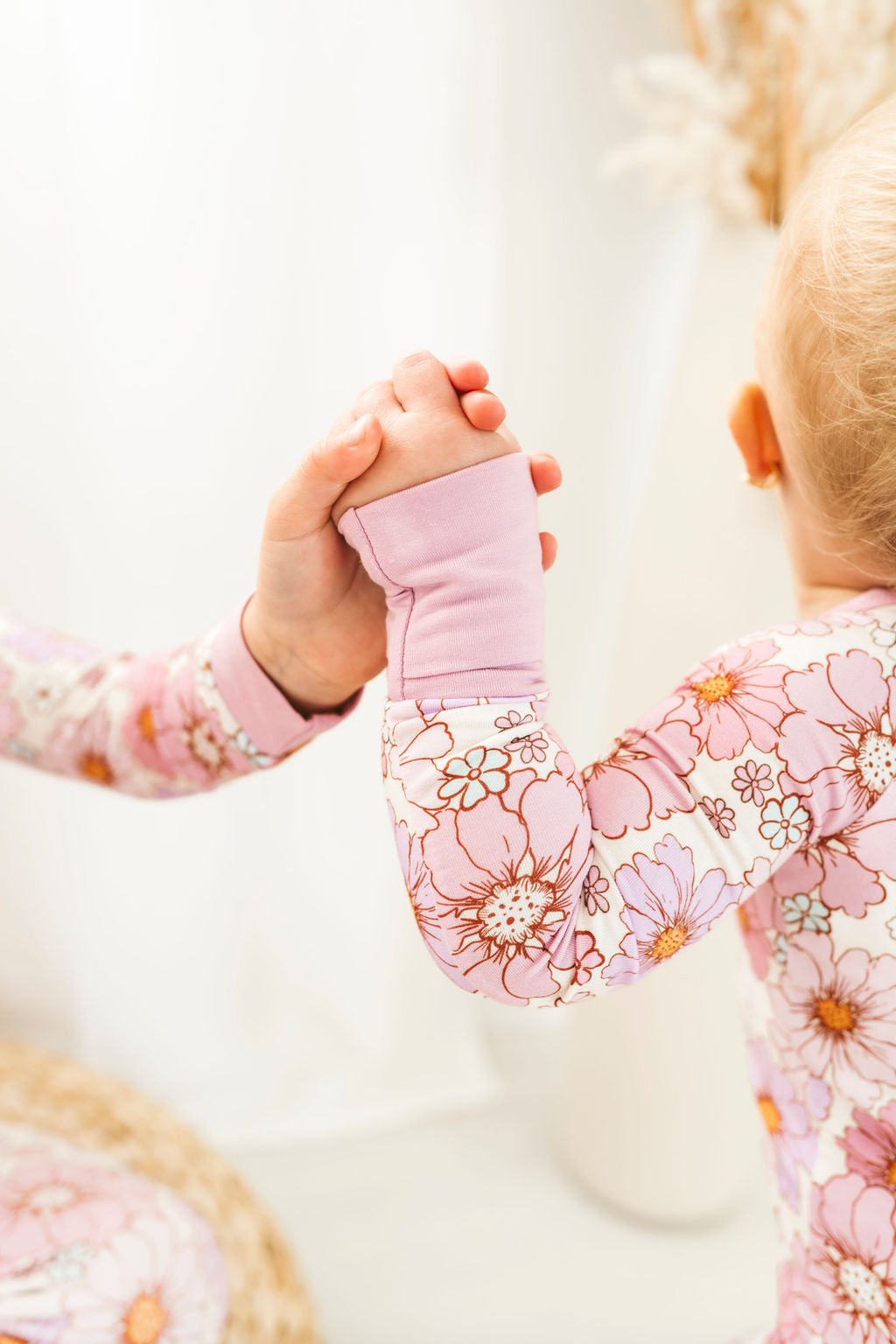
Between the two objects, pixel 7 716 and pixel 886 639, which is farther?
pixel 7 716

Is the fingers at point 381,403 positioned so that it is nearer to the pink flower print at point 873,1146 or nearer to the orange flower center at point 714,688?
the orange flower center at point 714,688

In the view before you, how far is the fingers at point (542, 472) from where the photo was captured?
573 millimetres

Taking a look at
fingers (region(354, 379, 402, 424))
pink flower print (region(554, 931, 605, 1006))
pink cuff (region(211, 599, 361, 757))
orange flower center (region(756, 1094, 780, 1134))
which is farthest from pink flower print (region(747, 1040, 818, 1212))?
fingers (region(354, 379, 402, 424))

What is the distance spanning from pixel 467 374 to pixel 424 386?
0.07ft

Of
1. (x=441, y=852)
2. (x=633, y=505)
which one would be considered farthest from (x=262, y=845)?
(x=441, y=852)

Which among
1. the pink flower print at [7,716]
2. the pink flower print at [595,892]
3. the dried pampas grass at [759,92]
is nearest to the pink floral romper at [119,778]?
the pink flower print at [7,716]

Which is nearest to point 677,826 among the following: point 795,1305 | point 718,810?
point 718,810

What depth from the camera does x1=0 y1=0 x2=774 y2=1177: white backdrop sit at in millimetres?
1043

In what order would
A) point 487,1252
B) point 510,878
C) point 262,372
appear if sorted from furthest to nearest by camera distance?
1. point 487,1252
2. point 262,372
3. point 510,878

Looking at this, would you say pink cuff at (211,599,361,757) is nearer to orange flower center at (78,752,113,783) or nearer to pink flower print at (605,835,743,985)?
orange flower center at (78,752,113,783)

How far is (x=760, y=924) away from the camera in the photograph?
25.3 inches

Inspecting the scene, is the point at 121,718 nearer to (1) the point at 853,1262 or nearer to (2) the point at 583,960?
(2) the point at 583,960

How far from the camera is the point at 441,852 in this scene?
0.49 meters

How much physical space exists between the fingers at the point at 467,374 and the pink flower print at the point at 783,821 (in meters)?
A: 0.24
